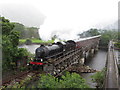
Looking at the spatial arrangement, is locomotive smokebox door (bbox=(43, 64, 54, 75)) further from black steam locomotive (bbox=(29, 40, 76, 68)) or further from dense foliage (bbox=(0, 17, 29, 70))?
→ dense foliage (bbox=(0, 17, 29, 70))

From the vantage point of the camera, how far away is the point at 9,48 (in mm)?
14375

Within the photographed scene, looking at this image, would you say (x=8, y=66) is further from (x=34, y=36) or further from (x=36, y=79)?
(x=34, y=36)

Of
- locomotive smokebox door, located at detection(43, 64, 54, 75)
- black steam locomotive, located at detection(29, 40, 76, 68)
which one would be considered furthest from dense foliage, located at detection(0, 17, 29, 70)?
locomotive smokebox door, located at detection(43, 64, 54, 75)

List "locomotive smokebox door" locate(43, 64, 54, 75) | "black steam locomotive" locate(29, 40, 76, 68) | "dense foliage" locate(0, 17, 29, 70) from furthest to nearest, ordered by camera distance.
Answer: "black steam locomotive" locate(29, 40, 76, 68)
"locomotive smokebox door" locate(43, 64, 54, 75)
"dense foliage" locate(0, 17, 29, 70)

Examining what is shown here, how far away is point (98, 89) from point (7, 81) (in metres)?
8.54

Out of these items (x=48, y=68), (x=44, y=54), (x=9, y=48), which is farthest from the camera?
(x=48, y=68)

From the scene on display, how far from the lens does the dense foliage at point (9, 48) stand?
14180 mm

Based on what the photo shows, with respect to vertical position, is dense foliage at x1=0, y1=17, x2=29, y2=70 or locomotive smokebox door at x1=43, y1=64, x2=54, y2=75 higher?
dense foliage at x1=0, y1=17, x2=29, y2=70

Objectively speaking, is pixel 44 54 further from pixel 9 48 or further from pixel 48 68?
pixel 9 48

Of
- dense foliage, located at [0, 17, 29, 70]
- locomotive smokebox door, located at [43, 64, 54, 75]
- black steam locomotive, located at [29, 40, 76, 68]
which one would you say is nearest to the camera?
dense foliage, located at [0, 17, 29, 70]

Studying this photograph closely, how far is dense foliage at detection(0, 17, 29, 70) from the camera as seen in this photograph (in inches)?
558

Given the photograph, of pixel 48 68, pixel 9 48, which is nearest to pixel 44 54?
pixel 48 68

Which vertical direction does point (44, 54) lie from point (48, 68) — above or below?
above

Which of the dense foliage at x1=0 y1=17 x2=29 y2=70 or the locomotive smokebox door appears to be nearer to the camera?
the dense foliage at x1=0 y1=17 x2=29 y2=70
